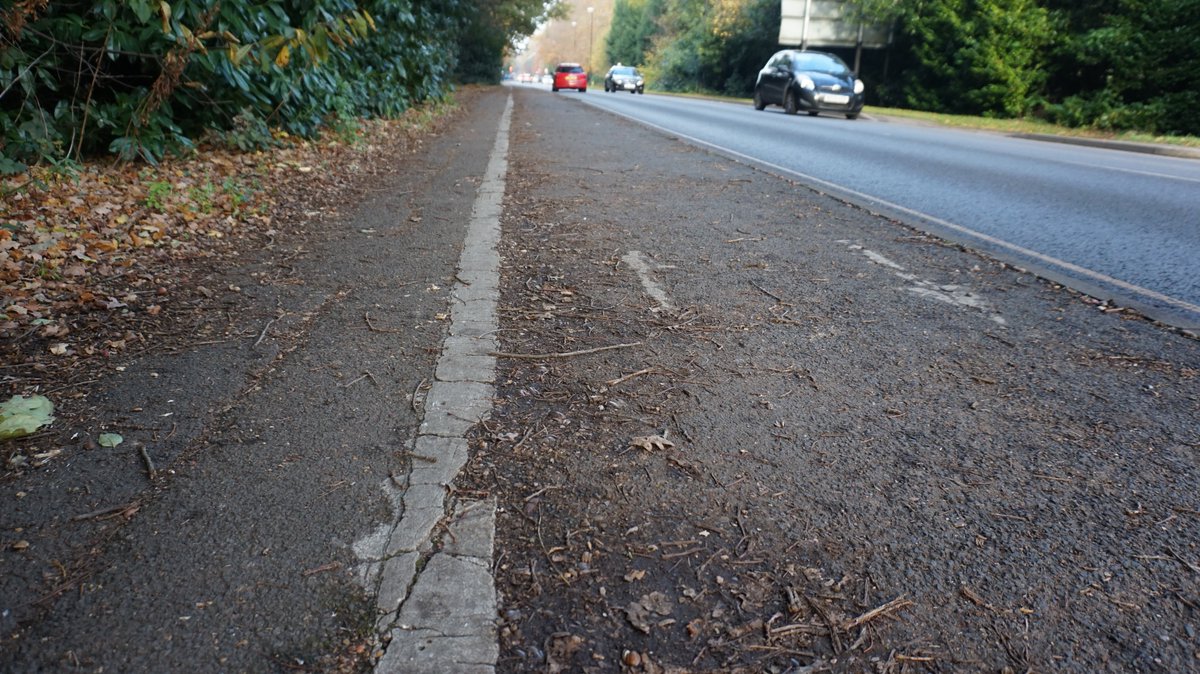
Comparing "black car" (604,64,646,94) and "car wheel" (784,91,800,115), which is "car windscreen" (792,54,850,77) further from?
"black car" (604,64,646,94)

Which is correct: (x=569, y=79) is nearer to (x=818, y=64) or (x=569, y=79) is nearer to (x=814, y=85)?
(x=818, y=64)

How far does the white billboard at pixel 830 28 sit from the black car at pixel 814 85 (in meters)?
7.51

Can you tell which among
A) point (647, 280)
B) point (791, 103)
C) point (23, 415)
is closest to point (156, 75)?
point (647, 280)

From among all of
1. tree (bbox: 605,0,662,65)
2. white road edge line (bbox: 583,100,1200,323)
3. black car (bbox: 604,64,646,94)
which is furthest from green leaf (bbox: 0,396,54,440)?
tree (bbox: 605,0,662,65)

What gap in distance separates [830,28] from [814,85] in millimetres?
10242

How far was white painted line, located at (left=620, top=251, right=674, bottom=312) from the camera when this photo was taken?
13.7 feet

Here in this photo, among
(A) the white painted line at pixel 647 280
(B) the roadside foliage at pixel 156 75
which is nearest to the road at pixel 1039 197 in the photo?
(A) the white painted line at pixel 647 280

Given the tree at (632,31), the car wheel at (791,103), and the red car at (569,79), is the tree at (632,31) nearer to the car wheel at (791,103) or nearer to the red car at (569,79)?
the red car at (569,79)

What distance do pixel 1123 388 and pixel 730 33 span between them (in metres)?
47.4

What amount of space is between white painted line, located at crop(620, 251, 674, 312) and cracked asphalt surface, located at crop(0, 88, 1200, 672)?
0.03 meters

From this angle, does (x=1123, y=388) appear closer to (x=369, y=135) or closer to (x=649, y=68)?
(x=369, y=135)

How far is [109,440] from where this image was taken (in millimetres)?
2607

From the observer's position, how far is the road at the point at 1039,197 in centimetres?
511

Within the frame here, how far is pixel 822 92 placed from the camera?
21609 mm
